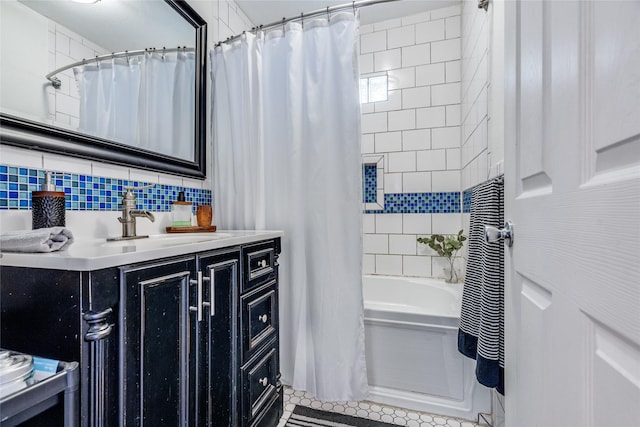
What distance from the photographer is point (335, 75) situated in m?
1.53

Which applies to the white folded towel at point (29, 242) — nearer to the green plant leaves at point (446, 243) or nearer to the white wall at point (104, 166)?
the white wall at point (104, 166)

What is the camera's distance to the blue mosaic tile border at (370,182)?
97.0 inches

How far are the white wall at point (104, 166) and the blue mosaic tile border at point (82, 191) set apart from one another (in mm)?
19

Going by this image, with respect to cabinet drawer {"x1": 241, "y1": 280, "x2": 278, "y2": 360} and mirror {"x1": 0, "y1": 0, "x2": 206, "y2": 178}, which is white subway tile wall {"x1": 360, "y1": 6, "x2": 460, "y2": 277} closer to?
cabinet drawer {"x1": 241, "y1": 280, "x2": 278, "y2": 360}

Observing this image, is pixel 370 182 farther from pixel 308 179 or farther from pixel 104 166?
pixel 104 166

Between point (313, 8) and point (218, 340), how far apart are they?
230 centimetres

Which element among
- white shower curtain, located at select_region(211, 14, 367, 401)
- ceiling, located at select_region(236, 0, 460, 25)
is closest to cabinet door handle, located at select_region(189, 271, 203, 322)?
white shower curtain, located at select_region(211, 14, 367, 401)

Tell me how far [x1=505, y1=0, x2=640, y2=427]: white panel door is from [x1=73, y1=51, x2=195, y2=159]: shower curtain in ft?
4.74

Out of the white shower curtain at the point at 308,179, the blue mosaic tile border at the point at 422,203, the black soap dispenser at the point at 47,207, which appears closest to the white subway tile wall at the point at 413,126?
the blue mosaic tile border at the point at 422,203

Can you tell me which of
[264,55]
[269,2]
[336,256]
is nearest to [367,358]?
[336,256]

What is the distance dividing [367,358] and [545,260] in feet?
4.29

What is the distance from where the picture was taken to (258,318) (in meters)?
1.29

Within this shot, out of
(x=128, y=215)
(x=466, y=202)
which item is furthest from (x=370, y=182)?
(x=128, y=215)

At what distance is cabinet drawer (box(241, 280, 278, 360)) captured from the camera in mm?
1189
